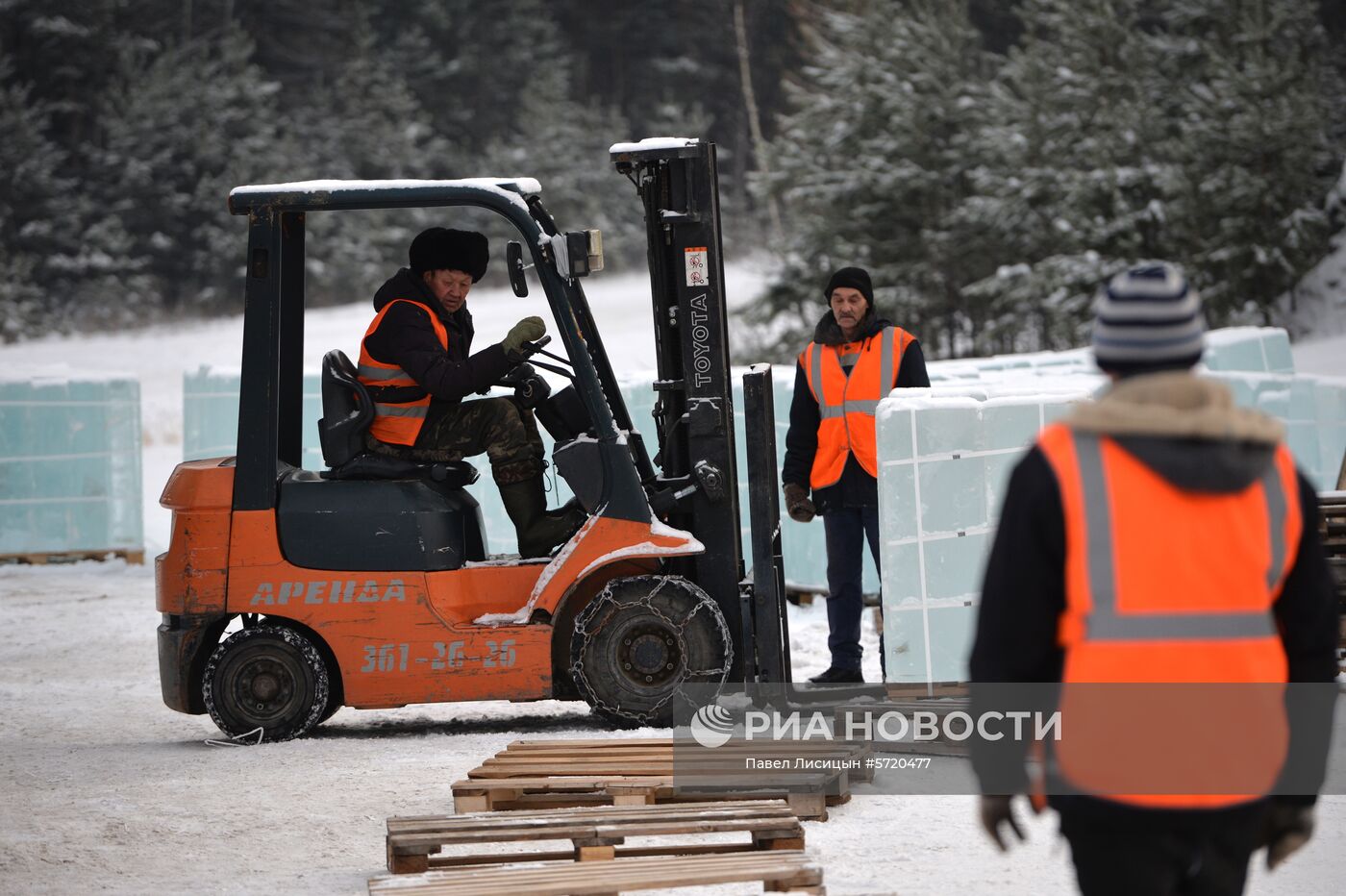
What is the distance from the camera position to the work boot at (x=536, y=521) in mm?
7129

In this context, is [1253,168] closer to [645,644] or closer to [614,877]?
[645,644]

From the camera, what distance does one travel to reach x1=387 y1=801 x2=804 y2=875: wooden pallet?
4949 mm

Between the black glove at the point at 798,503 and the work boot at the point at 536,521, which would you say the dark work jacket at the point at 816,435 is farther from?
the work boot at the point at 536,521

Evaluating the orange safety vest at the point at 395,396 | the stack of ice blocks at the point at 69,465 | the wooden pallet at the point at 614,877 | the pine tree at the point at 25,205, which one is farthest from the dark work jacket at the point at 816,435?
the pine tree at the point at 25,205

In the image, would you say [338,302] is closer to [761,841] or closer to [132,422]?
[132,422]

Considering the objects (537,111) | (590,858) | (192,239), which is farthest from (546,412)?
(537,111)

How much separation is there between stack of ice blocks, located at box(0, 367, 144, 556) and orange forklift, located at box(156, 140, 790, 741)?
7.31 metres

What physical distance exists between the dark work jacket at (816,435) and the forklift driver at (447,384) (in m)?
1.08

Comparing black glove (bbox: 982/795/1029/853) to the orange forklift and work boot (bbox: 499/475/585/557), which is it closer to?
the orange forklift

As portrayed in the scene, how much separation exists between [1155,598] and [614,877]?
2240 millimetres

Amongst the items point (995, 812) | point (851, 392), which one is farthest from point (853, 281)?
point (995, 812)

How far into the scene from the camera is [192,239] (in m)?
39.6

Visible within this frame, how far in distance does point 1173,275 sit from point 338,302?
39594 millimetres

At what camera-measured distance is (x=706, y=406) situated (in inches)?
278
